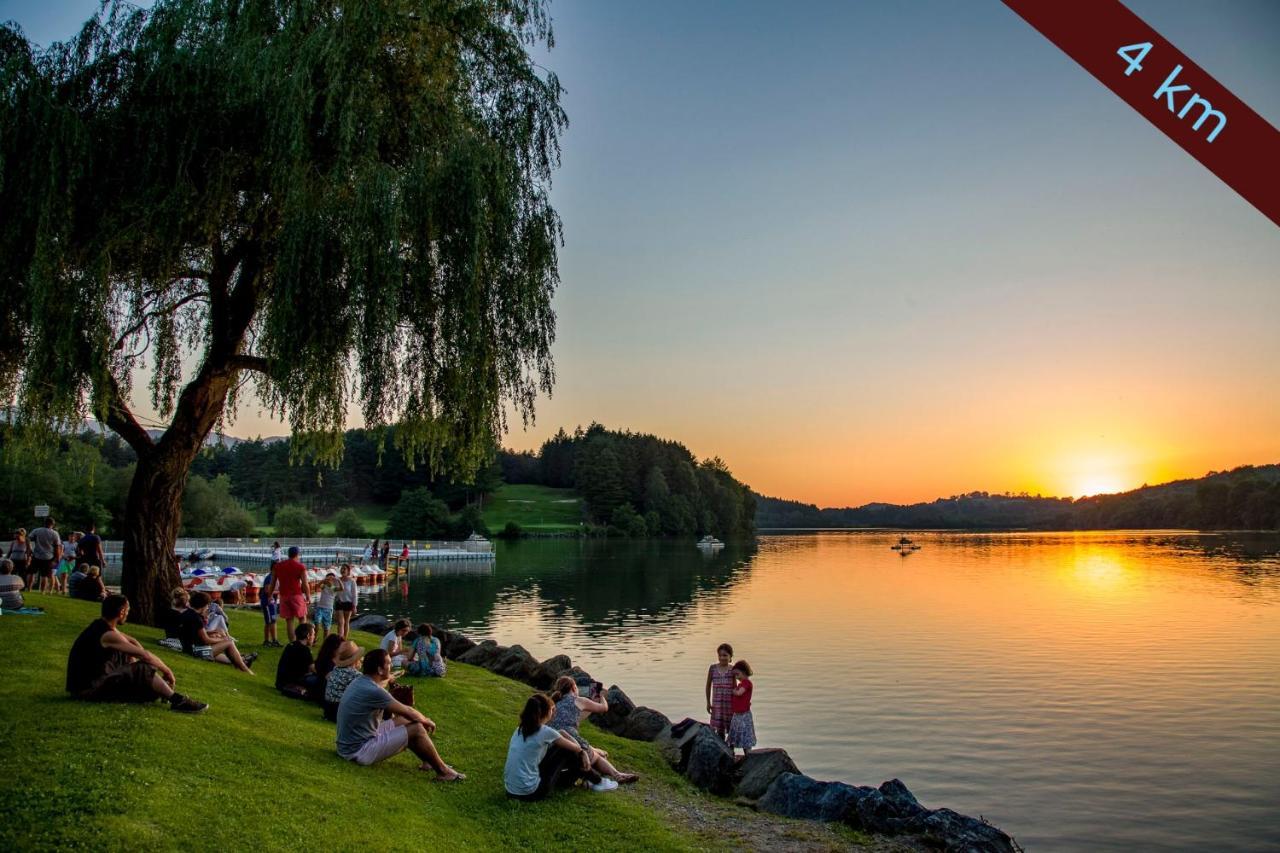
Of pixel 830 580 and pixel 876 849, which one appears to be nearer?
pixel 876 849

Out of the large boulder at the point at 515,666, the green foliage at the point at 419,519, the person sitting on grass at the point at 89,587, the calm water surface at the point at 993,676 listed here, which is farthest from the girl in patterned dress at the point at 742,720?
the green foliage at the point at 419,519

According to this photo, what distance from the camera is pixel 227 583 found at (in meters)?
40.9

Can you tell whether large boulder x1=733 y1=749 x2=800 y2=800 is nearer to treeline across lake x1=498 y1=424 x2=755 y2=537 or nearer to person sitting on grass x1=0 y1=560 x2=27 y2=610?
person sitting on grass x1=0 y1=560 x2=27 y2=610

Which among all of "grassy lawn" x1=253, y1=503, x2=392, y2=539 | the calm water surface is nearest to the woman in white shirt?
the calm water surface

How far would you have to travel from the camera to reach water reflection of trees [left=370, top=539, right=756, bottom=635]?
136 ft

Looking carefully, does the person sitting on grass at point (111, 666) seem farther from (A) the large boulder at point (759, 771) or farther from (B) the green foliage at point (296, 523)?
(B) the green foliage at point (296, 523)

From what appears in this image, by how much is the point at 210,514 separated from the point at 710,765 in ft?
259

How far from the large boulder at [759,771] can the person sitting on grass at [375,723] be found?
4.40 meters

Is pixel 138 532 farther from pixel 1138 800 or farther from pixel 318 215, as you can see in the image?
pixel 1138 800

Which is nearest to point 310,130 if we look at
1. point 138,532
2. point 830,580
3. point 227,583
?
point 138,532

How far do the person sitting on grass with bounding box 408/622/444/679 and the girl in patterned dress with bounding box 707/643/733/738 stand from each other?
6119 mm

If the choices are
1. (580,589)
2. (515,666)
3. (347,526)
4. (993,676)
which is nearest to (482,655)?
(515,666)

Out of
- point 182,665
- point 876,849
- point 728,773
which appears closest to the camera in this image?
point 876,849

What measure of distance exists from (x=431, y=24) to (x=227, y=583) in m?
32.8
